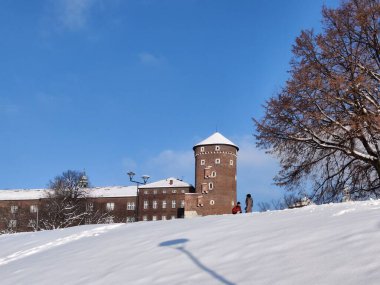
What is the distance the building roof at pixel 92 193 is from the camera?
101 m

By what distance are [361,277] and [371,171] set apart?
20239mm

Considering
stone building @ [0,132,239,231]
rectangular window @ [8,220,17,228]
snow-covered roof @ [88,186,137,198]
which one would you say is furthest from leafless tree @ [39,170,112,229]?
snow-covered roof @ [88,186,137,198]

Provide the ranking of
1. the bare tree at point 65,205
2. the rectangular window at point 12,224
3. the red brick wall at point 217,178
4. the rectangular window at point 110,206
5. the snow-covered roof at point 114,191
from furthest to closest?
the snow-covered roof at point 114,191 → the rectangular window at point 110,206 → the red brick wall at point 217,178 → the rectangular window at point 12,224 → the bare tree at point 65,205

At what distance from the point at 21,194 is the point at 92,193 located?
15.7 m

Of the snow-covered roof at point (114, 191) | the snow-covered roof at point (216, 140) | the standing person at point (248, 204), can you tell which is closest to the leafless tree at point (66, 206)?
the snow-covered roof at point (216, 140)

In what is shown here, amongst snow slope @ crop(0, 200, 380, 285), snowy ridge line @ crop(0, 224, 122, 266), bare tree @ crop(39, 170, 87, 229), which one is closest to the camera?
snow slope @ crop(0, 200, 380, 285)

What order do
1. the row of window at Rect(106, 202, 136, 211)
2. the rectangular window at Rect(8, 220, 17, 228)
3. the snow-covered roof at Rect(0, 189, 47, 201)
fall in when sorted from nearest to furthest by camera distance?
the rectangular window at Rect(8, 220, 17, 228) → the row of window at Rect(106, 202, 136, 211) → the snow-covered roof at Rect(0, 189, 47, 201)

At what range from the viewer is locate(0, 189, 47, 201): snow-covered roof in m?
104

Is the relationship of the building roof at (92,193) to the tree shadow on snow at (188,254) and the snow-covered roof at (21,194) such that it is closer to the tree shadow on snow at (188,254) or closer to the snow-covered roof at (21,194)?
the snow-covered roof at (21,194)

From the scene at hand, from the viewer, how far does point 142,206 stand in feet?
320

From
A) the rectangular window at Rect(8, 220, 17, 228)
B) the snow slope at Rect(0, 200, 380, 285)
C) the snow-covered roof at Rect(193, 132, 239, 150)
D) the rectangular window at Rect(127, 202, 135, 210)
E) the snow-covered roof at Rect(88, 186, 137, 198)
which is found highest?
the snow-covered roof at Rect(193, 132, 239, 150)

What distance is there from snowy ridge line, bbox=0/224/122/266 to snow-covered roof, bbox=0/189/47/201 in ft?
291

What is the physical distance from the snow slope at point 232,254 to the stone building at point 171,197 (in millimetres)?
60784

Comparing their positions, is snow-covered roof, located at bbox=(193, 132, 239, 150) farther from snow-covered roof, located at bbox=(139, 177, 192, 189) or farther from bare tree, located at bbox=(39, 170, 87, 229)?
bare tree, located at bbox=(39, 170, 87, 229)
